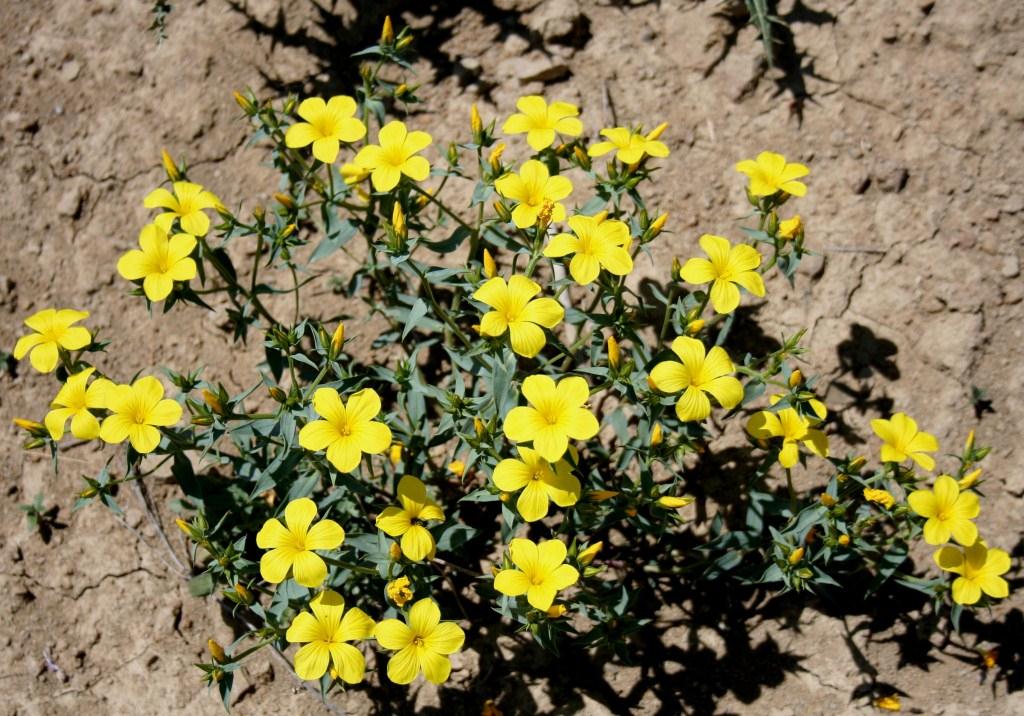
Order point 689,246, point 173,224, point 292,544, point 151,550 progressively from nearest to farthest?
point 292,544
point 173,224
point 151,550
point 689,246

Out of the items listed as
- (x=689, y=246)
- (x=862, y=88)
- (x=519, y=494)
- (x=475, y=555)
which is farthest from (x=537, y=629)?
(x=862, y=88)

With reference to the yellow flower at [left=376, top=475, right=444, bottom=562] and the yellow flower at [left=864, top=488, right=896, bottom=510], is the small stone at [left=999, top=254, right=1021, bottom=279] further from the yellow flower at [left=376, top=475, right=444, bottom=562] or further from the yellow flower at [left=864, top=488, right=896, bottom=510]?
the yellow flower at [left=376, top=475, right=444, bottom=562]

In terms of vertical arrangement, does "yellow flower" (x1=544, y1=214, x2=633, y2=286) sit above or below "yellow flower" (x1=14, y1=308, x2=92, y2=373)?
below

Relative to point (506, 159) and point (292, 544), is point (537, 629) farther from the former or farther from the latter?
point (506, 159)

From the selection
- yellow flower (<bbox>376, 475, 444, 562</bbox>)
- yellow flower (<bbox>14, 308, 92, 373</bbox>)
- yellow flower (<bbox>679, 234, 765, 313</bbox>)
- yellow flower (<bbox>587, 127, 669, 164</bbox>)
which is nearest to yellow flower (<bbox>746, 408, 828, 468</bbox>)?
yellow flower (<bbox>679, 234, 765, 313</bbox>)

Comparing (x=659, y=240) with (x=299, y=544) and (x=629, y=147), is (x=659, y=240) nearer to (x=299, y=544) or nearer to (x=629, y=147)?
(x=629, y=147)

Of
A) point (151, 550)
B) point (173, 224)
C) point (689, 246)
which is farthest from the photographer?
point (689, 246)

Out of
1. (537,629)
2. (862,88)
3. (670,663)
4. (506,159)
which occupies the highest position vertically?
(506,159)
